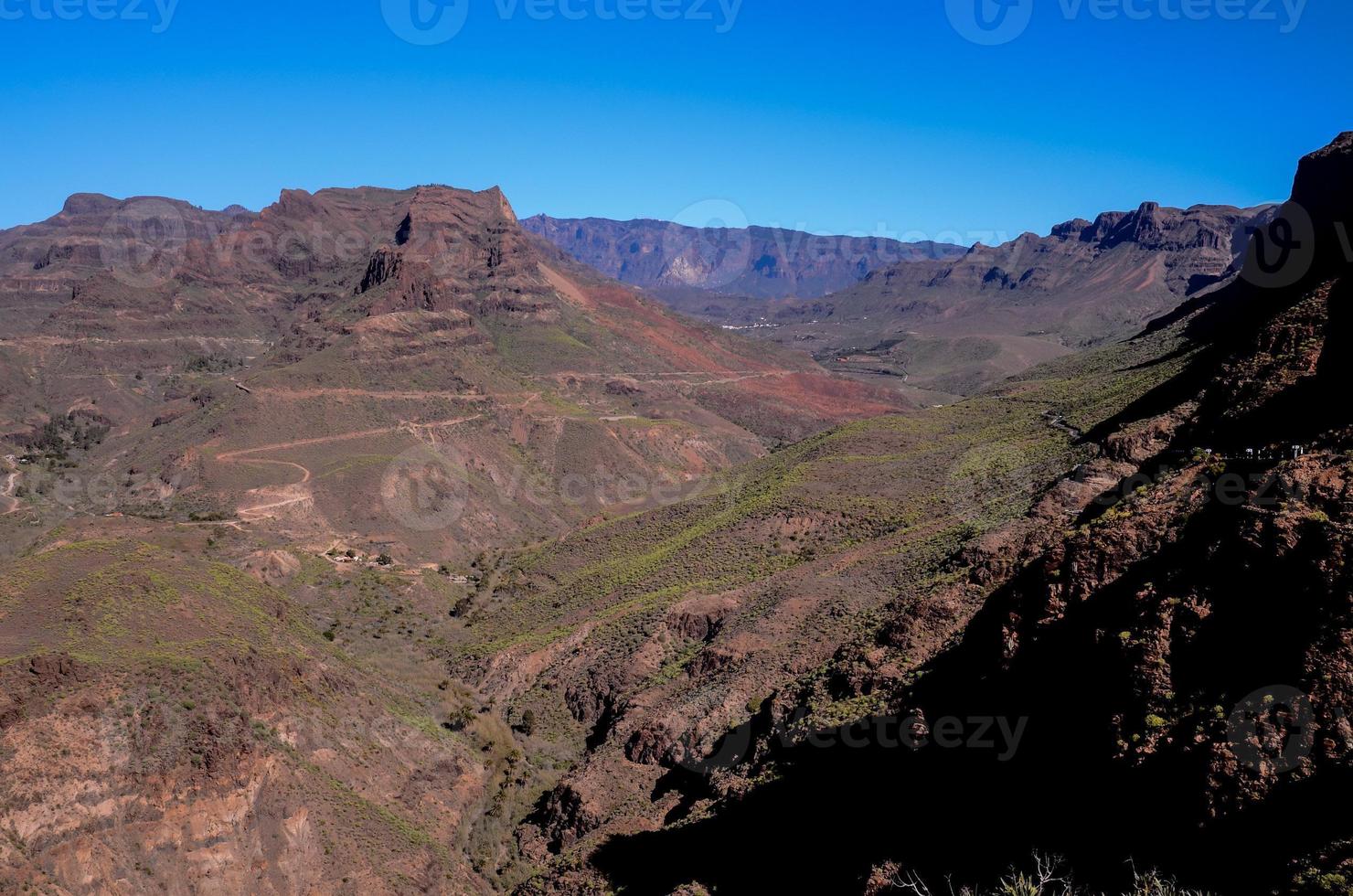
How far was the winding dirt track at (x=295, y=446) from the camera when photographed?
69.2 metres

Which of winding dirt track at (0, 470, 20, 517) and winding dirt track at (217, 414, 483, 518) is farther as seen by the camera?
winding dirt track at (0, 470, 20, 517)

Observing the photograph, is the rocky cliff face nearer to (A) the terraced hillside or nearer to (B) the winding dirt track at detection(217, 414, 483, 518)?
(A) the terraced hillside

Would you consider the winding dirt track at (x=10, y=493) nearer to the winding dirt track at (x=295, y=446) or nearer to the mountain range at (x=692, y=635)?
the mountain range at (x=692, y=635)

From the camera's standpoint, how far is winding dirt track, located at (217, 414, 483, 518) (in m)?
69.2

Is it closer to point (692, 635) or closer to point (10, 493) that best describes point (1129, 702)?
point (692, 635)

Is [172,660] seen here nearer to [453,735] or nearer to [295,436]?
[453,735]

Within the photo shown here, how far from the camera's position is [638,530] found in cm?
6506

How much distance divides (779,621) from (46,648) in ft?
94.6

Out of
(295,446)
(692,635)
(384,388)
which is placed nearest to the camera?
(692,635)

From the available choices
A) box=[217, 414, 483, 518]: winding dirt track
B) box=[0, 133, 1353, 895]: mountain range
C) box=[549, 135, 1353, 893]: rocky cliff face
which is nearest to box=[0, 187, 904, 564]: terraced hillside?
box=[217, 414, 483, 518]: winding dirt track

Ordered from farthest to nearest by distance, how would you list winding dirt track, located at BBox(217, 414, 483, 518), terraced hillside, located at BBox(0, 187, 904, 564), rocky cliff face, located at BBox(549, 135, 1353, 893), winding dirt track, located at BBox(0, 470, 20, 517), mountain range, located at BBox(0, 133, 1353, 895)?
winding dirt track, located at BBox(0, 470, 20, 517)
terraced hillside, located at BBox(0, 187, 904, 564)
winding dirt track, located at BBox(217, 414, 483, 518)
mountain range, located at BBox(0, 133, 1353, 895)
rocky cliff face, located at BBox(549, 135, 1353, 893)

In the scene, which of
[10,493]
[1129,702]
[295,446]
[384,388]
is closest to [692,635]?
[1129,702]

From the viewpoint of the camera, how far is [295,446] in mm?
79375

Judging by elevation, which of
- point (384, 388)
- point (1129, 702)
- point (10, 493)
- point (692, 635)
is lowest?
point (692, 635)
